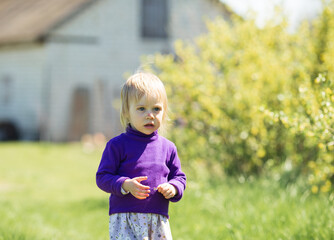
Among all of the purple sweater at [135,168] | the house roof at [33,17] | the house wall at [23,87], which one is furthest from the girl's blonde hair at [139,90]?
the house wall at [23,87]

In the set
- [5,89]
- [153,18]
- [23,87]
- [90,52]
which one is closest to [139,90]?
[90,52]

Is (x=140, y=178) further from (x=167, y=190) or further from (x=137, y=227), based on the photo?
(x=137, y=227)

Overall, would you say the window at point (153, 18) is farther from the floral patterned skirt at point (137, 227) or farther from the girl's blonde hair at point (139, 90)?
the floral patterned skirt at point (137, 227)

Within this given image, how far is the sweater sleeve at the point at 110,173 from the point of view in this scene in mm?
2796

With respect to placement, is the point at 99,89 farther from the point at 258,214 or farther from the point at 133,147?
the point at 133,147

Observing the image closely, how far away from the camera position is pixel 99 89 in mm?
17031

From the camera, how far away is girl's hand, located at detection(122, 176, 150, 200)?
108 inches

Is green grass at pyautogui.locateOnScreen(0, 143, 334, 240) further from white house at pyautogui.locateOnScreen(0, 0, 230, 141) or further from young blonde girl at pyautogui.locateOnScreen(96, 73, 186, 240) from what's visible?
white house at pyautogui.locateOnScreen(0, 0, 230, 141)

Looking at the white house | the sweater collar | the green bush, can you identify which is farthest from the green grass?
the white house

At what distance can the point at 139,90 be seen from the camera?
116 inches

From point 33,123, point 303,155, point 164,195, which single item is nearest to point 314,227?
point 164,195

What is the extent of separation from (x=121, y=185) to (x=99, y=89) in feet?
47.5

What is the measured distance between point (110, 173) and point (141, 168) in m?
0.18

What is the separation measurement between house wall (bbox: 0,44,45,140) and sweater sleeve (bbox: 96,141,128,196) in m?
15.2
